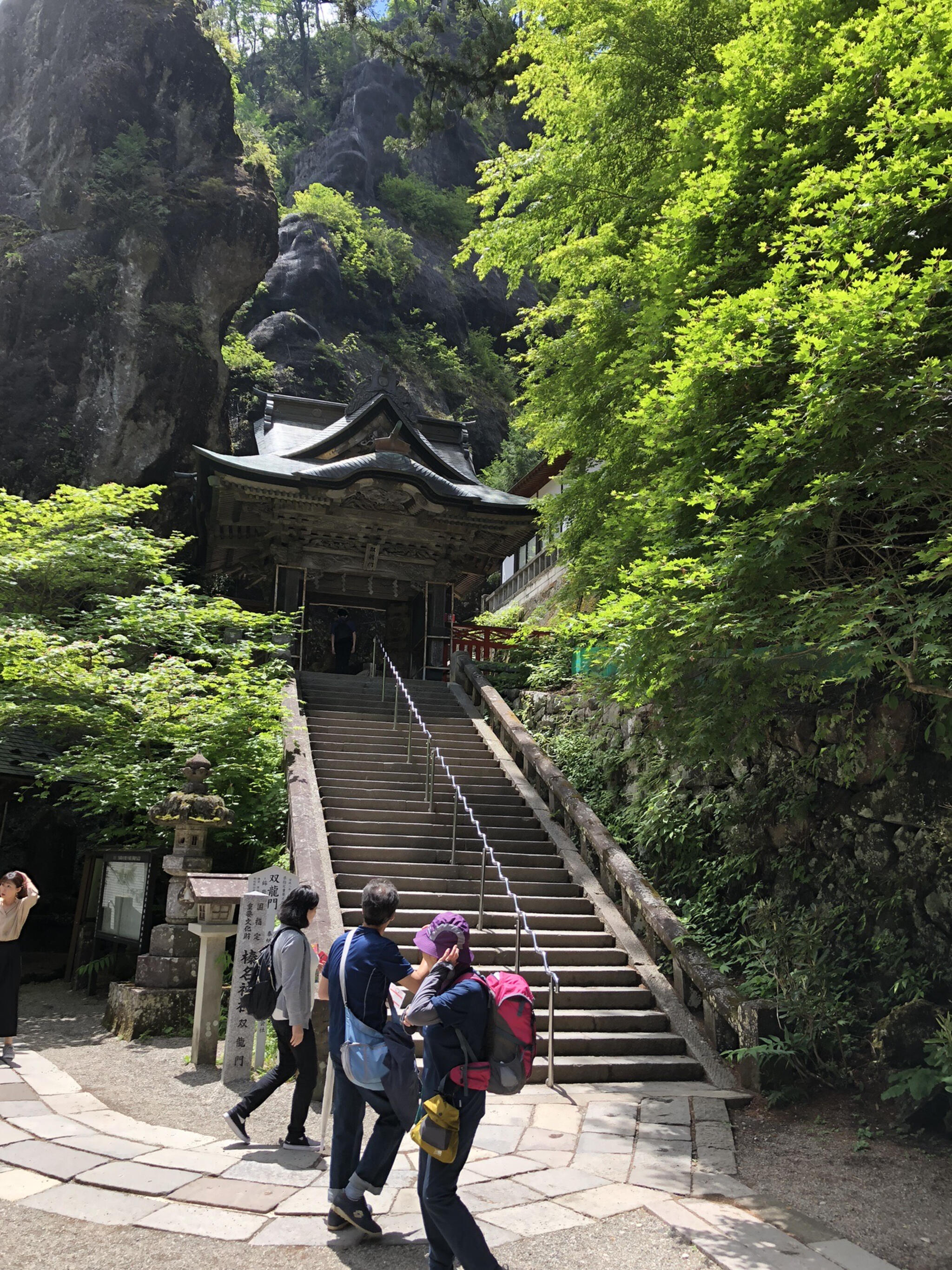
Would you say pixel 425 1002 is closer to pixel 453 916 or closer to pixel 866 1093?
pixel 453 916

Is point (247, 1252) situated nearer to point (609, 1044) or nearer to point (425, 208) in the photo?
point (609, 1044)

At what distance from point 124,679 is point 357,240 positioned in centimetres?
3253

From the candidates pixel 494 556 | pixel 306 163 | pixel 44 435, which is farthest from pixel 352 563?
pixel 306 163

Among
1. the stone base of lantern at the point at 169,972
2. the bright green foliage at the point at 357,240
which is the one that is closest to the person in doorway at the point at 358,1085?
the stone base of lantern at the point at 169,972

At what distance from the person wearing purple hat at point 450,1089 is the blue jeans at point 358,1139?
1.49 ft

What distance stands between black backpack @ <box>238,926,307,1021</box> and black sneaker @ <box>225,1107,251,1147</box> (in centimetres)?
53

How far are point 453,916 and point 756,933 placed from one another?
4.57m

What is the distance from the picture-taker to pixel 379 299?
3688 centimetres

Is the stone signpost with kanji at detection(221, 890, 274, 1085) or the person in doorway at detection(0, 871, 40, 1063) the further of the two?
the person in doorway at detection(0, 871, 40, 1063)

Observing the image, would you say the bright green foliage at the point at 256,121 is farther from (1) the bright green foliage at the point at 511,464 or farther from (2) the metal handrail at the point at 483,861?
(2) the metal handrail at the point at 483,861

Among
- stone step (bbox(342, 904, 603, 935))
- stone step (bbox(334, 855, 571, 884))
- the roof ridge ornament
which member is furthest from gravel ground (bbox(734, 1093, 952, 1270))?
the roof ridge ornament

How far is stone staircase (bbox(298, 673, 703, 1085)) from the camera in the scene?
6.62m

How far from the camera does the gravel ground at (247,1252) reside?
3.22 m

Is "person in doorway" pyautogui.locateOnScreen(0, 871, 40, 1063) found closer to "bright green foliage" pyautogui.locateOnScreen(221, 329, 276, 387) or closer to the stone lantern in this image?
the stone lantern
